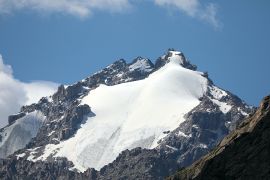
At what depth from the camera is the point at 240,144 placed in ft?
397

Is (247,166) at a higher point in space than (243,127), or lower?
lower

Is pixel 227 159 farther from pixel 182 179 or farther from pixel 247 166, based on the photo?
pixel 182 179

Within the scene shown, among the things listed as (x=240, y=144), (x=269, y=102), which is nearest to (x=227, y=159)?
(x=240, y=144)

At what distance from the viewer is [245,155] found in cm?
11888

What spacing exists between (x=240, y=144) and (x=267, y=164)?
234 inches

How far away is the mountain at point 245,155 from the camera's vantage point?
384 ft

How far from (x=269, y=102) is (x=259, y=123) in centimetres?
509

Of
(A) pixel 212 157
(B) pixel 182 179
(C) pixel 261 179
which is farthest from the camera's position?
(B) pixel 182 179

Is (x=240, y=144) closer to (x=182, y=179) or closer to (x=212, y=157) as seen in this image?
(x=212, y=157)

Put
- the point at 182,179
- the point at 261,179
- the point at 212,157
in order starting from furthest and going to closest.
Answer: the point at 182,179 < the point at 212,157 < the point at 261,179

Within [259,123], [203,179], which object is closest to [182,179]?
[203,179]

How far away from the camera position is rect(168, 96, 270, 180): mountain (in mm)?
117125

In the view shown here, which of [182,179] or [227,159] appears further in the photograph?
[182,179]

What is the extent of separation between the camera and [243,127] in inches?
4993
